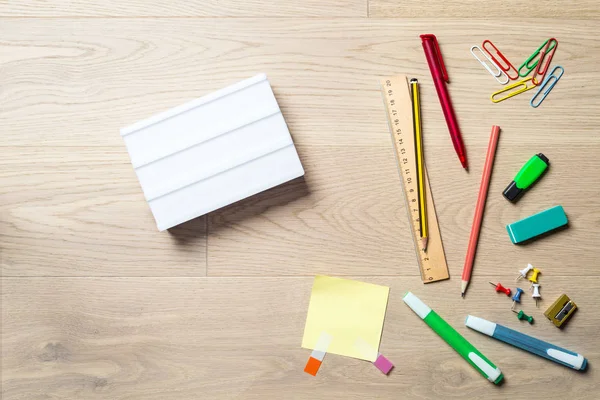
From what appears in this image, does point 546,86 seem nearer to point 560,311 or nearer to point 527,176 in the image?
point 527,176

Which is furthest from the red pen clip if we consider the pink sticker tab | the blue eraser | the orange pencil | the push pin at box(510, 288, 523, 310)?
the pink sticker tab

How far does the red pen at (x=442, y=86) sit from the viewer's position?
3.13 ft

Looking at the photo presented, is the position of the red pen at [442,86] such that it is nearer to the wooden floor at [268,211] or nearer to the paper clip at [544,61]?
the wooden floor at [268,211]

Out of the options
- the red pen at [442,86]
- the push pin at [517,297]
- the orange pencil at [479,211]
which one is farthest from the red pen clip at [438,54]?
the push pin at [517,297]

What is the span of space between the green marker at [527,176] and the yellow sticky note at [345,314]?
10.5 inches

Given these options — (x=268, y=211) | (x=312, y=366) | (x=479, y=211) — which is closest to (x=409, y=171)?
(x=479, y=211)

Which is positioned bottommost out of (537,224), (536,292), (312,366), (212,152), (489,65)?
(312,366)

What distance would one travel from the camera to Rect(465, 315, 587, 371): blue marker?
0.94m

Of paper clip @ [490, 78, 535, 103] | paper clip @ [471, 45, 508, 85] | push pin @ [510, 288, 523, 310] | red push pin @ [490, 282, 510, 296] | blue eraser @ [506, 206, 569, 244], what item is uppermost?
paper clip @ [471, 45, 508, 85]

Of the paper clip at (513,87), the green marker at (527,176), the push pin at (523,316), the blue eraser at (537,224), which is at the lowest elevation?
the push pin at (523,316)

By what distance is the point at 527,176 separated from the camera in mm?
954

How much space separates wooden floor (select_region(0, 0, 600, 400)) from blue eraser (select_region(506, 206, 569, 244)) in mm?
17

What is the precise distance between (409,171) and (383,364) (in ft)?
1.08

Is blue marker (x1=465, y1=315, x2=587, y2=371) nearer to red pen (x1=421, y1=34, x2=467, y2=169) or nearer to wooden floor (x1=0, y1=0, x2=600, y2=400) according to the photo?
wooden floor (x1=0, y1=0, x2=600, y2=400)
